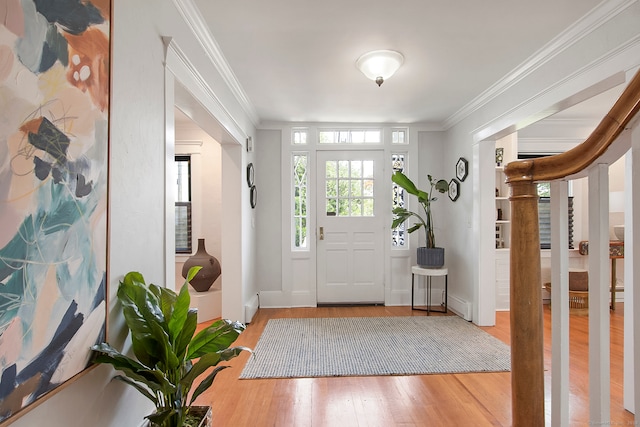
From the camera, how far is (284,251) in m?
4.47

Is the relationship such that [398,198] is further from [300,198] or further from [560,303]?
[560,303]

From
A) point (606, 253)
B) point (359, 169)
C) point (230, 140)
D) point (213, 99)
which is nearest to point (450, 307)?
point (359, 169)

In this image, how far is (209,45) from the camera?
7.76 feet

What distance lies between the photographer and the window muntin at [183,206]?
14.3ft

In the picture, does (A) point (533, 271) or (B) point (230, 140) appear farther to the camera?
(B) point (230, 140)

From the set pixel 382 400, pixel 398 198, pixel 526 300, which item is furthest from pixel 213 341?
pixel 398 198

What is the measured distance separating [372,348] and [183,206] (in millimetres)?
2883

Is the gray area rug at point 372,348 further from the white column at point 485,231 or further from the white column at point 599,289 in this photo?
the white column at point 599,289

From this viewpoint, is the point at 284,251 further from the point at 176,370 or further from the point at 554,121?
the point at 554,121

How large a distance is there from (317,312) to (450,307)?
1695mm

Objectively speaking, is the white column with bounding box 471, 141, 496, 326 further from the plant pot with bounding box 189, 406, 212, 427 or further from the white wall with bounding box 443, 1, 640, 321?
the plant pot with bounding box 189, 406, 212, 427

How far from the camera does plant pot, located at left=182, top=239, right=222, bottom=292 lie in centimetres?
387

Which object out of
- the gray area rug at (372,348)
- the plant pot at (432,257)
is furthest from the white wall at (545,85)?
the gray area rug at (372,348)

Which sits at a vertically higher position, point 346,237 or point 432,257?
point 346,237
